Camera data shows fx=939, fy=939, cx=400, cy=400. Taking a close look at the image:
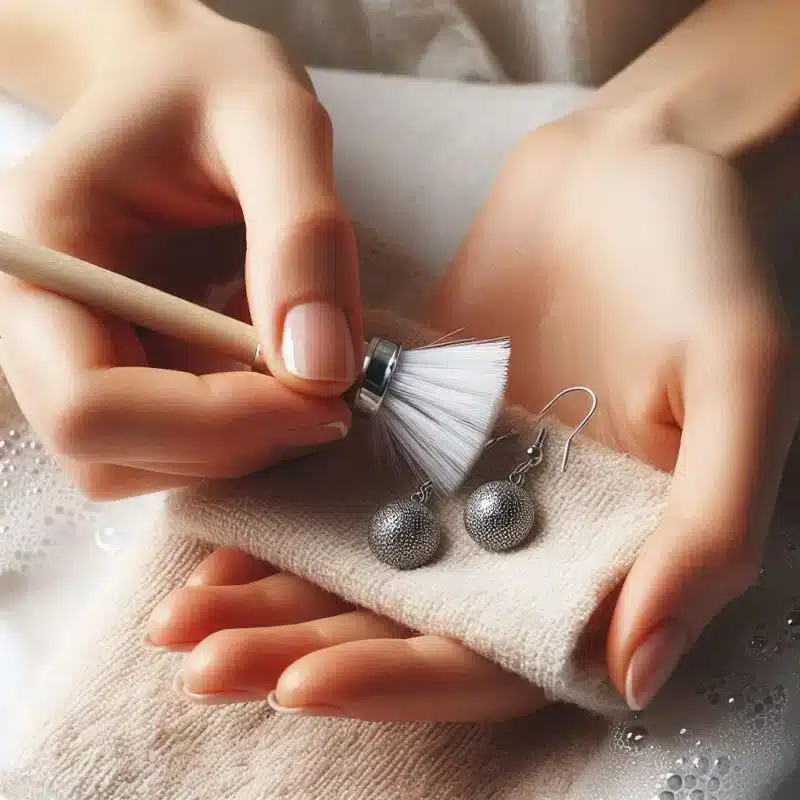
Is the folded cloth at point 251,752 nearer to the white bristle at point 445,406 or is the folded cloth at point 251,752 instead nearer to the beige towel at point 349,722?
the beige towel at point 349,722

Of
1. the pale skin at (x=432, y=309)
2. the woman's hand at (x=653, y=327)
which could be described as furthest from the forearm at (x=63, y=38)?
the woman's hand at (x=653, y=327)

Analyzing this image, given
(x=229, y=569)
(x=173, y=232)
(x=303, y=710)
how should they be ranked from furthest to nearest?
(x=173, y=232)
(x=229, y=569)
(x=303, y=710)

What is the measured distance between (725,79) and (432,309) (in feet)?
0.81

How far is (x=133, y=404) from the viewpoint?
414mm

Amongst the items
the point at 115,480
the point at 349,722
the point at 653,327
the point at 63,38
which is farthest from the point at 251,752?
the point at 63,38

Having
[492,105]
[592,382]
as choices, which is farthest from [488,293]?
[492,105]

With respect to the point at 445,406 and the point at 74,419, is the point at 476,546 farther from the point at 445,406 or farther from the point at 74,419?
the point at 74,419

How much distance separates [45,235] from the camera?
0.49 m

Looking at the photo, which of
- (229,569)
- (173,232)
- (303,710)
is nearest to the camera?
(303,710)

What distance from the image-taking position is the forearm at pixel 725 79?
0.60 meters

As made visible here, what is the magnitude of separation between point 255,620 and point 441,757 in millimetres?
110

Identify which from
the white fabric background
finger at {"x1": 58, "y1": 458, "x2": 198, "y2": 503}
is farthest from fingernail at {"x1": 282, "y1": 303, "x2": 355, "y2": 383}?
the white fabric background

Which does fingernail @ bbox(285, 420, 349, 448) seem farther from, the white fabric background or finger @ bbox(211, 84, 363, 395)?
the white fabric background

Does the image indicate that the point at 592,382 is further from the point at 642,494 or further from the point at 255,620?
the point at 255,620
